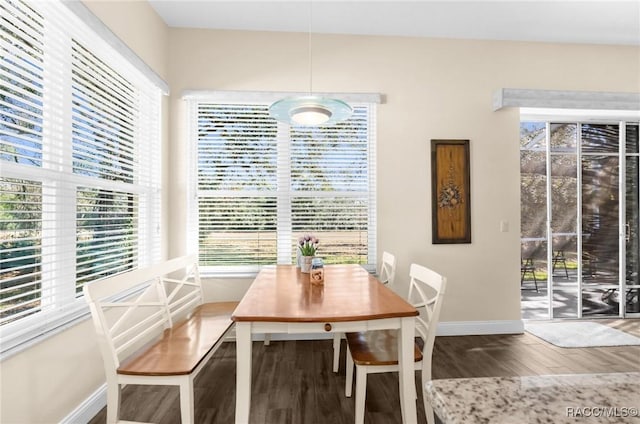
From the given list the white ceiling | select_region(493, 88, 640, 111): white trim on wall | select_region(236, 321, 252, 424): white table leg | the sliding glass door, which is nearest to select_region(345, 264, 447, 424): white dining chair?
select_region(236, 321, 252, 424): white table leg

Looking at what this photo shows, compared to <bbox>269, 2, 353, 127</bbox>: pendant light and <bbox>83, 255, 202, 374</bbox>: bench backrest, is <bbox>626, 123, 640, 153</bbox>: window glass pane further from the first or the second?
<bbox>83, 255, 202, 374</bbox>: bench backrest

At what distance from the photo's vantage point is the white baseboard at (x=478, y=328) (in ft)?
10.4

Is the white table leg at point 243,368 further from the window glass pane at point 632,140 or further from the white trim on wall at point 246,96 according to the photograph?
the window glass pane at point 632,140

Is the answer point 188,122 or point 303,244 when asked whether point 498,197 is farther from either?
point 188,122

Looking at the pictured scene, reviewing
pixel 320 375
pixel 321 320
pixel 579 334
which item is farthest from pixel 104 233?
pixel 579 334

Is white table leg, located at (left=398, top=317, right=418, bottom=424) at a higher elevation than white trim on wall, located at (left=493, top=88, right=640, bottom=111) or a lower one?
lower

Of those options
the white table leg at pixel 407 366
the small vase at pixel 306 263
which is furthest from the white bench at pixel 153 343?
the white table leg at pixel 407 366

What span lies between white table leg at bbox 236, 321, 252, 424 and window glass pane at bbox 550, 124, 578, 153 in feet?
12.8

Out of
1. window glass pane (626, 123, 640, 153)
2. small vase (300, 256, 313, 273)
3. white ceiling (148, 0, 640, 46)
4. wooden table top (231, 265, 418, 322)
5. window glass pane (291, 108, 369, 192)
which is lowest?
wooden table top (231, 265, 418, 322)

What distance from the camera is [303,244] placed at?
2.52 m

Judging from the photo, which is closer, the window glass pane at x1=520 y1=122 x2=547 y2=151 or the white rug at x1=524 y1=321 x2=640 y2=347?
the white rug at x1=524 y1=321 x2=640 y2=347

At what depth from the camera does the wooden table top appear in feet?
4.94

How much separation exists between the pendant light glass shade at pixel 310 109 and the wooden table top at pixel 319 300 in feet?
3.55

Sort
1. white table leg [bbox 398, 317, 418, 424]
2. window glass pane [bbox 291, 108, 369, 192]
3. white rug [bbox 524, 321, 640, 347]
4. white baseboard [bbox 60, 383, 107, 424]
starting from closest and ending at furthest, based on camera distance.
Answer: 1. white table leg [bbox 398, 317, 418, 424]
2. white baseboard [bbox 60, 383, 107, 424]
3. white rug [bbox 524, 321, 640, 347]
4. window glass pane [bbox 291, 108, 369, 192]
